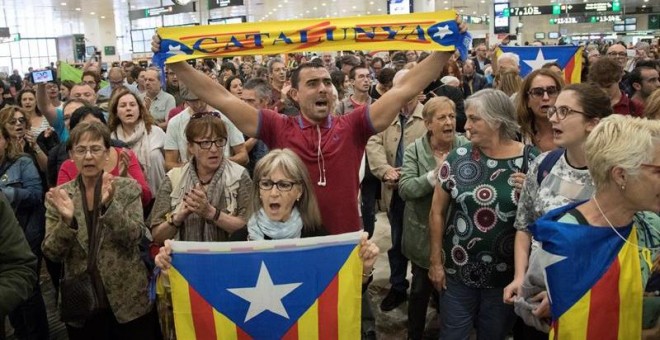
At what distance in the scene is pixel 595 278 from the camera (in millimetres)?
2381

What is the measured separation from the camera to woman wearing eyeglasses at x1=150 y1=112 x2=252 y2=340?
3.46 meters

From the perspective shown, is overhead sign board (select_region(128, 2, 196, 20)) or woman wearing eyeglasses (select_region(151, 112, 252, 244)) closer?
woman wearing eyeglasses (select_region(151, 112, 252, 244))

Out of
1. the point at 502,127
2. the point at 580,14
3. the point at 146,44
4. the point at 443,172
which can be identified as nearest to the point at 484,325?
the point at 443,172

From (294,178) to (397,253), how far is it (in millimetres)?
2290

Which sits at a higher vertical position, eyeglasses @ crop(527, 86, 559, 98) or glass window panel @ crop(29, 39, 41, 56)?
glass window panel @ crop(29, 39, 41, 56)

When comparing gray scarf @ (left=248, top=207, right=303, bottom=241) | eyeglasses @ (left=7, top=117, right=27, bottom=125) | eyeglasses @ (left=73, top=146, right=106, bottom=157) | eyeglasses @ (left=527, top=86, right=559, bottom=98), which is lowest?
gray scarf @ (left=248, top=207, right=303, bottom=241)

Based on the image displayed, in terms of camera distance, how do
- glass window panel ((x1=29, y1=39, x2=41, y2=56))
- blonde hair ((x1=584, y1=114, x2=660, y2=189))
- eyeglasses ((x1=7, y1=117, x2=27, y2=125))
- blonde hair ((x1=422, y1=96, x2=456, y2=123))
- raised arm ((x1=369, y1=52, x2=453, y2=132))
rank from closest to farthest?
blonde hair ((x1=584, y1=114, x2=660, y2=189)) < raised arm ((x1=369, y1=52, x2=453, y2=132)) < blonde hair ((x1=422, y1=96, x2=456, y2=123)) < eyeglasses ((x1=7, y1=117, x2=27, y2=125)) < glass window panel ((x1=29, y1=39, x2=41, y2=56))

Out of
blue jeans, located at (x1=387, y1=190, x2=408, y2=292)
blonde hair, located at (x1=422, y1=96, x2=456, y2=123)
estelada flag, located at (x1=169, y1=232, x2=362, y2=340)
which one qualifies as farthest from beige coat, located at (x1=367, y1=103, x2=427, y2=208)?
estelada flag, located at (x1=169, y1=232, x2=362, y2=340)

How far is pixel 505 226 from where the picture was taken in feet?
10.8

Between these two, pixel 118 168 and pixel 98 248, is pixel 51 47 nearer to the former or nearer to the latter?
pixel 118 168

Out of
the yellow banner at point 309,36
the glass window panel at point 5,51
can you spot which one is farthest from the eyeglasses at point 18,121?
the glass window panel at point 5,51

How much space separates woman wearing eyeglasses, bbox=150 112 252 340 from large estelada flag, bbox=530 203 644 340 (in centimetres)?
168

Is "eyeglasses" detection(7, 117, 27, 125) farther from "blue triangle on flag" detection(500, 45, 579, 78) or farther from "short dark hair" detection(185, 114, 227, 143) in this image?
"blue triangle on flag" detection(500, 45, 579, 78)

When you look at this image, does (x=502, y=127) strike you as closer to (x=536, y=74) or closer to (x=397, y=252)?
(x=536, y=74)
